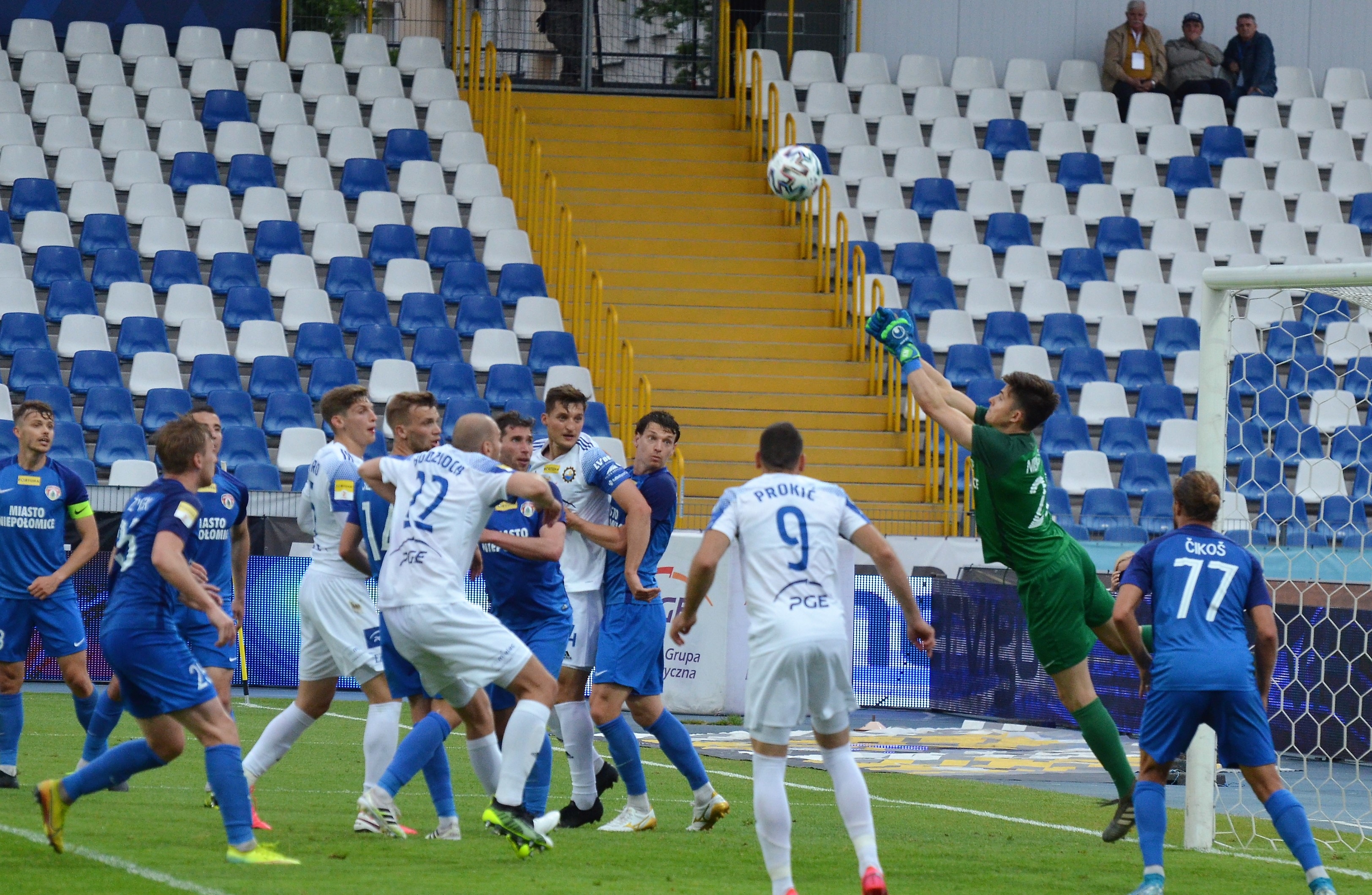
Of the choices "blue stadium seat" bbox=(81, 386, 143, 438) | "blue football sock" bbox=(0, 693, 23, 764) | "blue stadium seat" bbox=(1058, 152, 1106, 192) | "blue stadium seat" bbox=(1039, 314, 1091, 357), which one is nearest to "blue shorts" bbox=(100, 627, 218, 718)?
"blue football sock" bbox=(0, 693, 23, 764)

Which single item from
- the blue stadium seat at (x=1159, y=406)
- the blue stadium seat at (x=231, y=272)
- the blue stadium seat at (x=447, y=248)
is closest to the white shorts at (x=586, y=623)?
the blue stadium seat at (x=231, y=272)

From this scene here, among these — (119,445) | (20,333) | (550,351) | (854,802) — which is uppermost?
(20,333)

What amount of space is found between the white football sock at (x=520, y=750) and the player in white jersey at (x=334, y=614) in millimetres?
1098

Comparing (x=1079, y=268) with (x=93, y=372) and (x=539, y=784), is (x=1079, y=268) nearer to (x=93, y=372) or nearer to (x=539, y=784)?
(x=93, y=372)

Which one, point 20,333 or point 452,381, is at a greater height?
point 20,333

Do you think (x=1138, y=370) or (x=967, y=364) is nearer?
(x=967, y=364)

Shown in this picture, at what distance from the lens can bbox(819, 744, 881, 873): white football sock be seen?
6.18 meters

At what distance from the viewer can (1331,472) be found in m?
17.7

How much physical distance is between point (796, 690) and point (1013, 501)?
2.42 metres

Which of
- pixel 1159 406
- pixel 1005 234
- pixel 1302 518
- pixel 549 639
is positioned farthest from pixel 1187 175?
pixel 549 639

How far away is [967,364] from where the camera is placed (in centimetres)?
1844

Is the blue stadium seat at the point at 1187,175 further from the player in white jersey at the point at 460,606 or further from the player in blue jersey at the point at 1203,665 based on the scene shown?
the player in white jersey at the point at 460,606

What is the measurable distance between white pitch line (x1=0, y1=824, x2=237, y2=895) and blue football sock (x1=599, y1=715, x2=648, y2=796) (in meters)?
2.40

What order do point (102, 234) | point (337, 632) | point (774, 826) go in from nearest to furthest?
point (774, 826) → point (337, 632) → point (102, 234)
